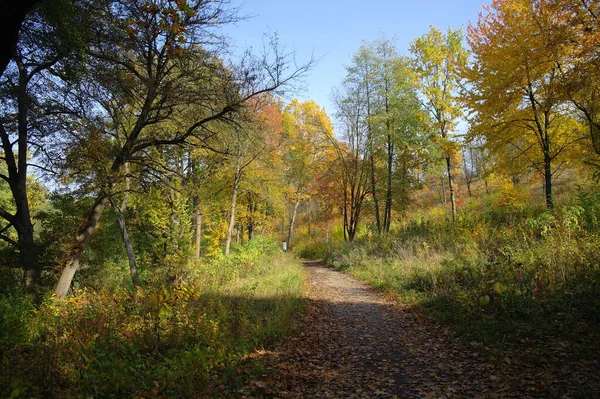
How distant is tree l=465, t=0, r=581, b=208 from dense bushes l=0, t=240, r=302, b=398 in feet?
31.7

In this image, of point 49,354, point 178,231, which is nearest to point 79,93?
point 178,231

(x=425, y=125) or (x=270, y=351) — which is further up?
(x=425, y=125)

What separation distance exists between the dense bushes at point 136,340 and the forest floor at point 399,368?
60 centimetres

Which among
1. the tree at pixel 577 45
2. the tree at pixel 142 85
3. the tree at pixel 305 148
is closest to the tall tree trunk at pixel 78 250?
the tree at pixel 142 85

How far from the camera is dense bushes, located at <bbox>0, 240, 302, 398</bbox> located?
4.00 metres

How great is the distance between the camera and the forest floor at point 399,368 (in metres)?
3.74

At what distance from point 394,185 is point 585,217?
1316 cm

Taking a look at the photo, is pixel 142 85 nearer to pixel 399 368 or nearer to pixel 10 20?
pixel 10 20

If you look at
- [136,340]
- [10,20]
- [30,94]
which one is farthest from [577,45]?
[30,94]

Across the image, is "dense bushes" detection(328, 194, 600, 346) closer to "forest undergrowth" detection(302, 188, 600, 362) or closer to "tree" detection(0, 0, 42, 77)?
"forest undergrowth" detection(302, 188, 600, 362)

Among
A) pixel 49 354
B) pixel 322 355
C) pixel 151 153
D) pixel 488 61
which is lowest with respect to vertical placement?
pixel 322 355

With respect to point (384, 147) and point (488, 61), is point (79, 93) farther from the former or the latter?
point (384, 147)

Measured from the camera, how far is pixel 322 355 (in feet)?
18.0

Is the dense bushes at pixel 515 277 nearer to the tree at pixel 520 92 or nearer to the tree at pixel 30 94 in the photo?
the tree at pixel 520 92
